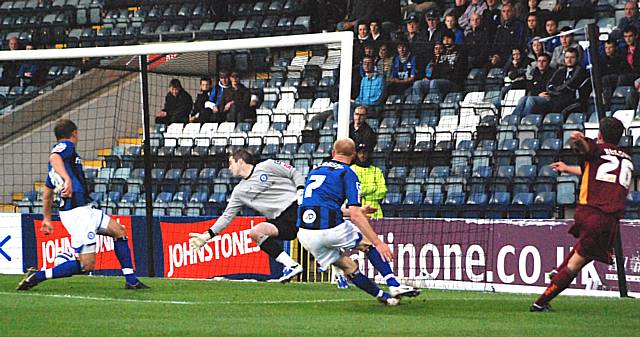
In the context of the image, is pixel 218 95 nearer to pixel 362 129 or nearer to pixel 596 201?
pixel 362 129

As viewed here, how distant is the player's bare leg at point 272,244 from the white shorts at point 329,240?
9.93ft

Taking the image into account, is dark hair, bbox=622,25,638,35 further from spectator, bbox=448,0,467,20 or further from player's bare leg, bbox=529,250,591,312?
player's bare leg, bbox=529,250,591,312

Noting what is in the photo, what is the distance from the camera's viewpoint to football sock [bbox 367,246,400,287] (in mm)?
11258

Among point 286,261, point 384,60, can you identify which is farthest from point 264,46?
point 384,60

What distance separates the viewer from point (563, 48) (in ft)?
62.4

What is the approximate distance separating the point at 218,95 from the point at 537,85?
5467 mm

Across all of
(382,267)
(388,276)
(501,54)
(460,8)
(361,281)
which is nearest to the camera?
(361,281)

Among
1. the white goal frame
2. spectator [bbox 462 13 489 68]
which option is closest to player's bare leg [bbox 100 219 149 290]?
the white goal frame

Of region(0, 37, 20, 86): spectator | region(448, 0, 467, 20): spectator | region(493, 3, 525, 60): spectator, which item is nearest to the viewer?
region(493, 3, 525, 60): spectator

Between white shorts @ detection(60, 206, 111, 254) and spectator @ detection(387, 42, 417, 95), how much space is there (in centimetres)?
776

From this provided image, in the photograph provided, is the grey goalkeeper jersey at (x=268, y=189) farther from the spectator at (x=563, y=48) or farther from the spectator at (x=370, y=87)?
the spectator at (x=563, y=48)

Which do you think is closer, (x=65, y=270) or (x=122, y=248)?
(x=65, y=270)

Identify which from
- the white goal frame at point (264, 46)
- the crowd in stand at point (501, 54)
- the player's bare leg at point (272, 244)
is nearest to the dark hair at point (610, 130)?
the white goal frame at point (264, 46)

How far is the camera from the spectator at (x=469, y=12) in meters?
21.0
